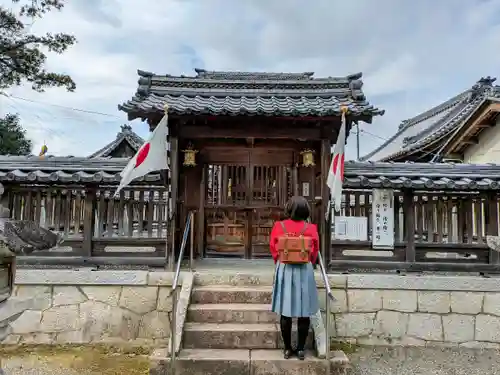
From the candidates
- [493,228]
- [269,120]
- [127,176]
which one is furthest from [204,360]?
[493,228]

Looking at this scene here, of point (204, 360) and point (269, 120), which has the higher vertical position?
point (269, 120)

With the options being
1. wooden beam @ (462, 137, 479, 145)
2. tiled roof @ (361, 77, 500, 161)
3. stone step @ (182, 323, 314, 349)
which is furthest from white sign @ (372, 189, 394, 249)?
wooden beam @ (462, 137, 479, 145)

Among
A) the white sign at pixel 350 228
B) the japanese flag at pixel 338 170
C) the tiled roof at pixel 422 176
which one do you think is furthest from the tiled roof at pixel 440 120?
the japanese flag at pixel 338 170

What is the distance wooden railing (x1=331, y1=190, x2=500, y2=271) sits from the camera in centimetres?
780

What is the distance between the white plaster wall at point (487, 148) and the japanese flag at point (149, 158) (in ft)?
37.9

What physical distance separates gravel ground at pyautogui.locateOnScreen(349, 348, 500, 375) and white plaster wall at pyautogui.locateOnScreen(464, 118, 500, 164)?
8465mm

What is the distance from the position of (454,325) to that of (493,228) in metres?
2.14

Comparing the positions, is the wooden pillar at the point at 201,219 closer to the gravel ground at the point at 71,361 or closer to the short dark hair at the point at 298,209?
the gravel ground at the point at 71,361

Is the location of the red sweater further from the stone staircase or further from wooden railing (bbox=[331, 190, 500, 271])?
wooden railing (bbox=[331, 190, 500, 271])

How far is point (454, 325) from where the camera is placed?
719 centimetres

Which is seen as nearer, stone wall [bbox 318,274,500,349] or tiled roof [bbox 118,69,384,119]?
stone wall [bbox 318,274,500,349]

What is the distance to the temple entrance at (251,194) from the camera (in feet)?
31.0

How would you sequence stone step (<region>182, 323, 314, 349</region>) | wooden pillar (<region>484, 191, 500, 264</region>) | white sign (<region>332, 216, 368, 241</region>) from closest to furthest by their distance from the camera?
1. stone step (<region>182, 323, 314, 349</region>)
2. wooden pillar (<region>484, 191, 500, 264</region>)
3. white sign (<region>332, 216, 368, 241</region>)

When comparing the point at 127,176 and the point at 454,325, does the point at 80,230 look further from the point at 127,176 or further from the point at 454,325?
the point at 454,325
